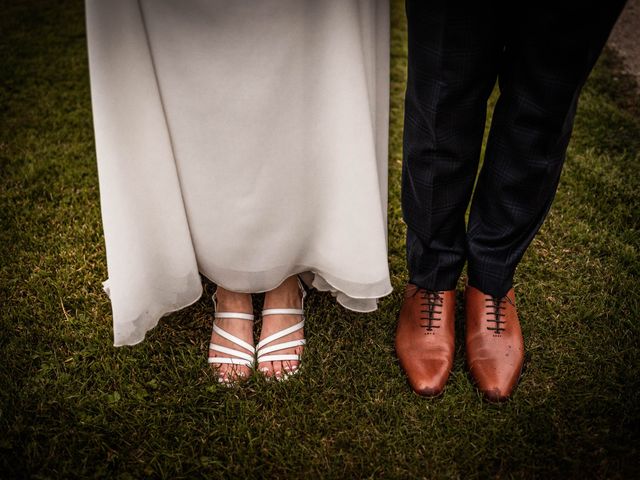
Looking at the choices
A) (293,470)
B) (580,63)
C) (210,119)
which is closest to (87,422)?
(293,470)

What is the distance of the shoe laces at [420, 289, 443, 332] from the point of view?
1.60 m

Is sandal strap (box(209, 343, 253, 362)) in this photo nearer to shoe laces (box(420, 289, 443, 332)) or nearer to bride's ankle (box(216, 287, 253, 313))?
bride's ankle (box(216, 287, 253, 313))

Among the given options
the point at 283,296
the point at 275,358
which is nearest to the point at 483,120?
the point at 283,296

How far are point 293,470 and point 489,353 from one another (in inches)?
26.2

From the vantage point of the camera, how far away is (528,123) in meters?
1.24

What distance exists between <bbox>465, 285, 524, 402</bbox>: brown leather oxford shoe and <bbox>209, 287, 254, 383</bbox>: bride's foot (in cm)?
70

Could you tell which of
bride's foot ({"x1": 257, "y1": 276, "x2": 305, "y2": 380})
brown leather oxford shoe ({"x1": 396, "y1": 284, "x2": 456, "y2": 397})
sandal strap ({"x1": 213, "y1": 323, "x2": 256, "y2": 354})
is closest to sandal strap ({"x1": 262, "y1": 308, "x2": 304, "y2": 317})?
bride's foot ({"x1": 257, "y1": 276, "x2": 305, "y2": 380})

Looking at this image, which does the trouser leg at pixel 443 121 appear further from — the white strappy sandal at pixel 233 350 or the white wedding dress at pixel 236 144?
the white strappy sandal at pixel 233 350

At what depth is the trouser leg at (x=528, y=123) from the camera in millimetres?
1092

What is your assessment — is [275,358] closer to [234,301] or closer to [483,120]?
[234,301]

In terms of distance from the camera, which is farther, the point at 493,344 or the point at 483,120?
the point at 493,344

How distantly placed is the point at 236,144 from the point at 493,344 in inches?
37.9

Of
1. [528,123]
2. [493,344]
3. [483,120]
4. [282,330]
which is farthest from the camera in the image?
[282,330]

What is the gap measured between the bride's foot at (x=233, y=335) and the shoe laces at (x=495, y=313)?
76cm
